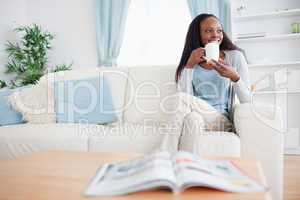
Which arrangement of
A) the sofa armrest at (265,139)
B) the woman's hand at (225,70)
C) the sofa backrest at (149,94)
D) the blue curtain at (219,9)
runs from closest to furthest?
the sofa armrest at (265,139)
the woman's hand at (225,70)
the sofa backrest at (149,94)
the blue curtain at (219,9)

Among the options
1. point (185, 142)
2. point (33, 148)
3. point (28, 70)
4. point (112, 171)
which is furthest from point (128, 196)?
point (28, 70)

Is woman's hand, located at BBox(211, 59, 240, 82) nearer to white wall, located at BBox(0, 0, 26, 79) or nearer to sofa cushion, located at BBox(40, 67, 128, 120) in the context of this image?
sofa cushion, located at BBox(40, 67, 128, 120)

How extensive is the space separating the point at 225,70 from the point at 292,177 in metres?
0.99

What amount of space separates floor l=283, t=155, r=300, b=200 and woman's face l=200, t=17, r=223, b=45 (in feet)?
3.19

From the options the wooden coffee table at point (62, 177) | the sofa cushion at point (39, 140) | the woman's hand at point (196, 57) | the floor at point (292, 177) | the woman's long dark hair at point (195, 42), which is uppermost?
the woman's long dark hair at point (195, 42)

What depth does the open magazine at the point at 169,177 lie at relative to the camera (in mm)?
582

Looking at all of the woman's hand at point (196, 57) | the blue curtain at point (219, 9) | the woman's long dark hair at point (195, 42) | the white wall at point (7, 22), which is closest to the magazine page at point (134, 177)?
the woman's hand at point (196, 57)

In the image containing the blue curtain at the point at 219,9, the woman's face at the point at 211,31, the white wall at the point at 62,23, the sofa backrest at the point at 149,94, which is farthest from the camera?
the white wall at the point at 62,23

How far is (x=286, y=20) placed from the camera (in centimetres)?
271

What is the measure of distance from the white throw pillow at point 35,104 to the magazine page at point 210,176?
1.41 metres

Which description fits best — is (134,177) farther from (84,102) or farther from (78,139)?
(84,102)

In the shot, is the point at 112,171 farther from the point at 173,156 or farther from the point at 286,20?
the point at 286,20

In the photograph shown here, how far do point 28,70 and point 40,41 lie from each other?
0.39 meters

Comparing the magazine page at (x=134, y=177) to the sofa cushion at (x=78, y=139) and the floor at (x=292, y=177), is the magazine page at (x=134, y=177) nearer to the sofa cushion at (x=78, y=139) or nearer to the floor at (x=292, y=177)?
the sofa cushion at (x=78, y=139)
